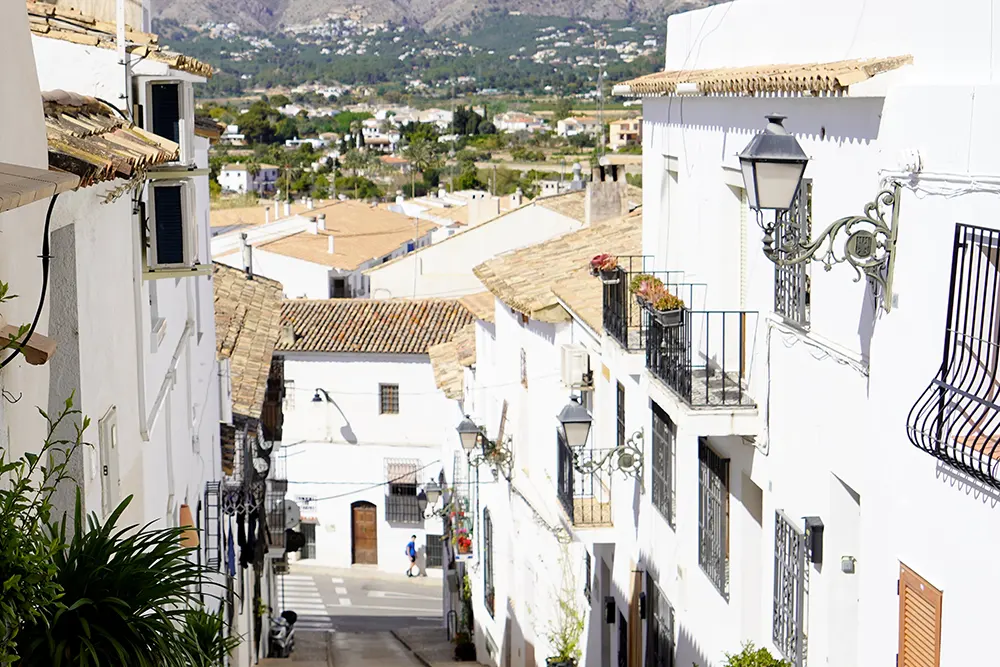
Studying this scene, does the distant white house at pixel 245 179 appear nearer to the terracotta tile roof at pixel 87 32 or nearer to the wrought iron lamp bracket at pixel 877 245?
the terracotta tile roof at pixel 87 32

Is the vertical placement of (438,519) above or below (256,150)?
below

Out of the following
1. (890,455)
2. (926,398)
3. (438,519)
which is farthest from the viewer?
(438,519)

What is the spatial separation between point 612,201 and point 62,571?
19.5 m

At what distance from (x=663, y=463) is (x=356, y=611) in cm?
2216

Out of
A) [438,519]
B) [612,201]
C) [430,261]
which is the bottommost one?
[438,519]

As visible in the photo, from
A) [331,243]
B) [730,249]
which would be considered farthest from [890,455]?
[331,243]

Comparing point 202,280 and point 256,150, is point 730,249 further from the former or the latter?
point 256,150

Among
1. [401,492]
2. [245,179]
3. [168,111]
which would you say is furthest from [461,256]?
[245,179]

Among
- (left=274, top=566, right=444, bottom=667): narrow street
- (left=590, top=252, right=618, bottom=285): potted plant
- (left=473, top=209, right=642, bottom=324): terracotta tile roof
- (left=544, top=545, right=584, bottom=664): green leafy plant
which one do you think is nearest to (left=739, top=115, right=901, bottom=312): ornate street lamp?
(left=590, top=252, right=618, bottom=285): potted plant

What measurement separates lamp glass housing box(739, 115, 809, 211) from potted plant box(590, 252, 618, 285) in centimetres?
570

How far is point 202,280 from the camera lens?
1680cm

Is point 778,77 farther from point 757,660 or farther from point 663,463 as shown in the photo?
point 663,463

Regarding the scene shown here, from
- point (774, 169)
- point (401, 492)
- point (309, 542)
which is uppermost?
point (774, 169)

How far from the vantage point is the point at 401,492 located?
3844 cm
